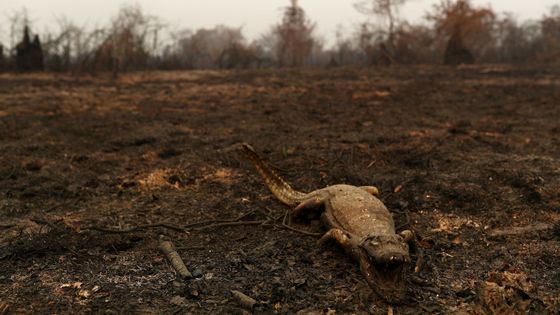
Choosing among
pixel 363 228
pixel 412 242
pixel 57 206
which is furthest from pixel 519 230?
pixel 57 206

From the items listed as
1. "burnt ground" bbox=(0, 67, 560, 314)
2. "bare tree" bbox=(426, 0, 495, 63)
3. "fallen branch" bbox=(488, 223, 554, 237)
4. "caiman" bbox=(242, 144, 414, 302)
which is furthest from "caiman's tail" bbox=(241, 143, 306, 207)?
"bare tree" bbox=(426, 0, 495, 63)

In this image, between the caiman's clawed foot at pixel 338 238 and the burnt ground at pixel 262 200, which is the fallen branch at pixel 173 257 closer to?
the burnt ground at pixel 262 200

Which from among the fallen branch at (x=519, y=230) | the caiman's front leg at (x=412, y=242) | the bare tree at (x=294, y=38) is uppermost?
the bare tree at (x=294, y=38)

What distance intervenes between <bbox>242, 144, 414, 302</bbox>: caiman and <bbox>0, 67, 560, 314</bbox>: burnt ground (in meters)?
0.13

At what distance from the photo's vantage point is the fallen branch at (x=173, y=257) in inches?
132

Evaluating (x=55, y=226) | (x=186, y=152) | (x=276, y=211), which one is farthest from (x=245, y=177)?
(x=55, y=226)

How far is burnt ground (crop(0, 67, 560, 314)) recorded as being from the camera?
3.11 meters

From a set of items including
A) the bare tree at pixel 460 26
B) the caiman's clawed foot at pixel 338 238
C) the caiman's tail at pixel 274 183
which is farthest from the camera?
the bare tree at pixel 460 26

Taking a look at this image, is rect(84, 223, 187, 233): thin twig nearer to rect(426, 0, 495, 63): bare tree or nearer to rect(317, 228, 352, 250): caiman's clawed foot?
rect(317, 228, 352, 250): caiman's clawed foot

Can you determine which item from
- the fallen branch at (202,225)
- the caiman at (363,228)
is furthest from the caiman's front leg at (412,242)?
the fallen branch at (202,225)

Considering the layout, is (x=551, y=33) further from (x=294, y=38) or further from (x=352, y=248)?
(x=352, y=248)

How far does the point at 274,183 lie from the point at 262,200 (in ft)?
0.74

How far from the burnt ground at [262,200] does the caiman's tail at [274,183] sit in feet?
0.58

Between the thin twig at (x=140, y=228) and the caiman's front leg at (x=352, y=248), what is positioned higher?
the caiman's front leg at (x=352, y=248)
